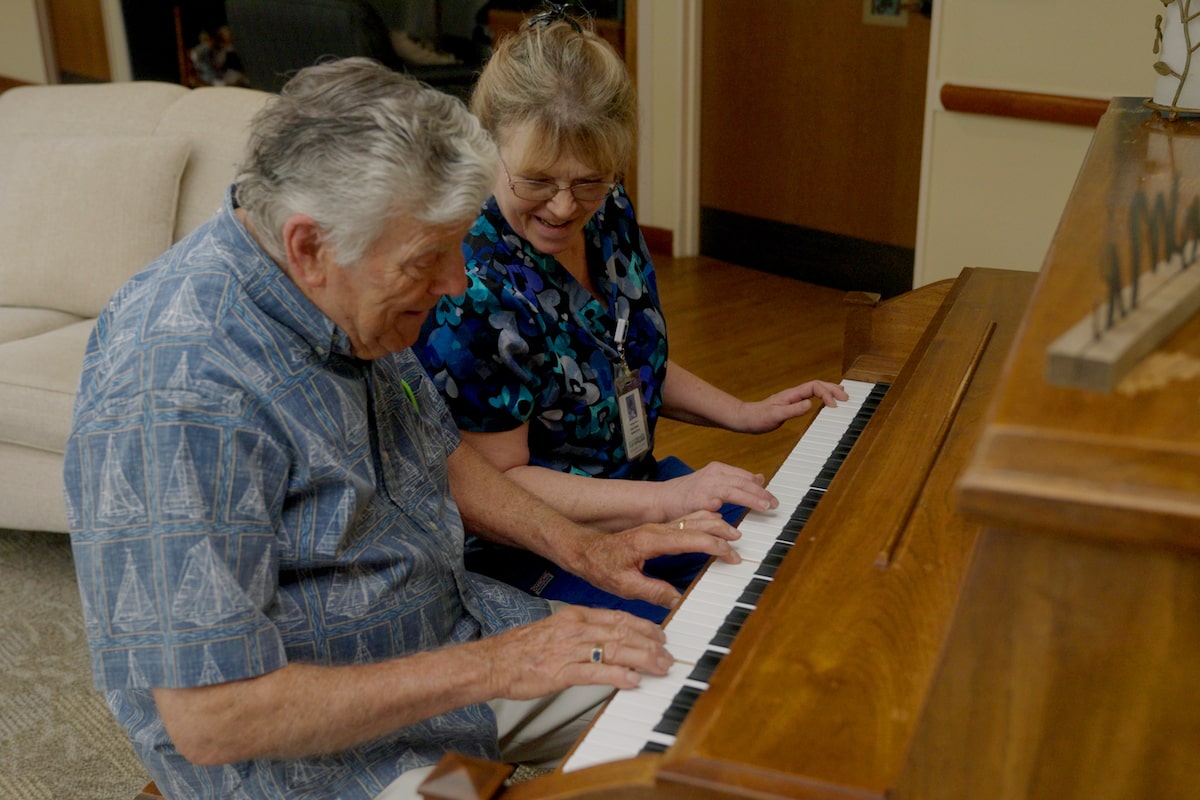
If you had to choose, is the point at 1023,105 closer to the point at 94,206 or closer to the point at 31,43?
the point at 94,206

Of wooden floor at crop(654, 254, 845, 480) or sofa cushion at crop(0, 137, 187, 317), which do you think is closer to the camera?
sofa cushion at crop(0, 137, 187, 317)

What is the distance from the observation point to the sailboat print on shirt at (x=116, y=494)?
3.36ft

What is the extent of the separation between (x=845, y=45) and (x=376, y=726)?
397 centimetres

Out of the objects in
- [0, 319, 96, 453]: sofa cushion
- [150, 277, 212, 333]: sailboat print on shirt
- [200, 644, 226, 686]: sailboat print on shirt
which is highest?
[150, 277, 212, 333]: sailboat print on shirt

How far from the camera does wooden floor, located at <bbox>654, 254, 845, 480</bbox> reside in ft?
11.4

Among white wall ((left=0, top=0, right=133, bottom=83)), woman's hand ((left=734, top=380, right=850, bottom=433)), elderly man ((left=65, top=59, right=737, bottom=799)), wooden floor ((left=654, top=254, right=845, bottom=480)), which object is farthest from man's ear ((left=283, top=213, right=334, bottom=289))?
white wall ((left=0, top=0, right=133, bottom=83))

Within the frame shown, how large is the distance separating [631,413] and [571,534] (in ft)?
0.99

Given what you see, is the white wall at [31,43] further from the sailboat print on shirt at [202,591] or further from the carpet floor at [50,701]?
the sailboat print on shirt at [202,591]

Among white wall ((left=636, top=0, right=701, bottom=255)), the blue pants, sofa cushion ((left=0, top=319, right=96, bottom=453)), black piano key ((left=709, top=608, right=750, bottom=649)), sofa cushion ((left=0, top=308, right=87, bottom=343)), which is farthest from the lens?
white wall ((left=636, top=0, right=701, bottom=255))

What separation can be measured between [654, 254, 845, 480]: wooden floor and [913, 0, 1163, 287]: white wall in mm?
544

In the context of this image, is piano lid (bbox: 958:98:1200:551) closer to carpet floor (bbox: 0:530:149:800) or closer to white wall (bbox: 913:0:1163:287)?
carpet floor (bbox: 0:530:149:800)

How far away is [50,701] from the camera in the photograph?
92.1 inches

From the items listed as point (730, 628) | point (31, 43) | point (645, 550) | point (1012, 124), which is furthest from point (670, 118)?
point (31, 43)

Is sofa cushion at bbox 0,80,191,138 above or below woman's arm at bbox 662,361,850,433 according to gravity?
above
